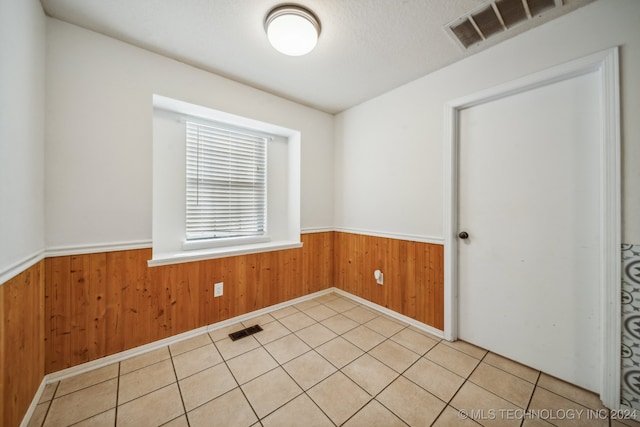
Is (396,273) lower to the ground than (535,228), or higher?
lower

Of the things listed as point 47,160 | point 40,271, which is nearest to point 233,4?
point 47,160

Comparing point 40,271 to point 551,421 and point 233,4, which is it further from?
point 551,421

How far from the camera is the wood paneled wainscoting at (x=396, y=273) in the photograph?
2.24 m

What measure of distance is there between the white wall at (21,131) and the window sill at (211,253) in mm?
704

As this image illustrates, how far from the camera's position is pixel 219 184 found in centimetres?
263

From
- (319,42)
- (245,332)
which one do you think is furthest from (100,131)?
(245,332)

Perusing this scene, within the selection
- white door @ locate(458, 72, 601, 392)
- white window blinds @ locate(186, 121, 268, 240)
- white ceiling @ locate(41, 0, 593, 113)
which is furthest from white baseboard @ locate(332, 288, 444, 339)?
white ceiling @ locate(41, 0, 593, 113)

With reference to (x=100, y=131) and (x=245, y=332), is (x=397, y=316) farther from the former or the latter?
(x=100, y=131)

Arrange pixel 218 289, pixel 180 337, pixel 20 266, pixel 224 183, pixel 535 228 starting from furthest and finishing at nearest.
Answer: pixel 224 183 → pixel 218 289 → pixel 180 337 → pixel 535 228 → pixel 20 266

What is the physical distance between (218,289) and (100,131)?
1.65m

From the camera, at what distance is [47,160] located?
159 cm

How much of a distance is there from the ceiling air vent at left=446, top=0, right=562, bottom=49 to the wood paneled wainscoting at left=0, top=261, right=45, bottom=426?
10.2ft

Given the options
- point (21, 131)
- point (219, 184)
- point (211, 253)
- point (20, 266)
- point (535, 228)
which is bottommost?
point (211, 253)

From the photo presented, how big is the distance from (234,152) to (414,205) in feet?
6.97
